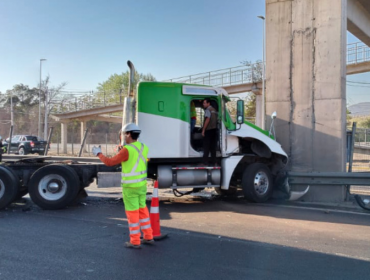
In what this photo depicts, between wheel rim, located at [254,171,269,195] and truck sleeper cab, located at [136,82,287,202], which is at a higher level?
truck sleeper cab, located at [136,82,287,202]

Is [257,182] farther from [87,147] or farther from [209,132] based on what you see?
[87,147]

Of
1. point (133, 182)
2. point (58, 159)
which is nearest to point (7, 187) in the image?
point (58, 159)

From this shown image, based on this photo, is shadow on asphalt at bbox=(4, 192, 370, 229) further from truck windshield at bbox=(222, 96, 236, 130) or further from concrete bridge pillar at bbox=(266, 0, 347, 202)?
truck windshield at bbox=(222, 96, 236, 130)

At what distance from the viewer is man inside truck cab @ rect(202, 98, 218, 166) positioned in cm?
825

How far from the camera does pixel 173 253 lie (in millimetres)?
4820

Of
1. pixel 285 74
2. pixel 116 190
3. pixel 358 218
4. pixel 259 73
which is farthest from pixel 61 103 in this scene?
pixel 358 218

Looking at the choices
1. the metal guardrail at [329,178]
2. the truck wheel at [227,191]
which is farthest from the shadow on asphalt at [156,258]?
the metal guardrail at [329,178]

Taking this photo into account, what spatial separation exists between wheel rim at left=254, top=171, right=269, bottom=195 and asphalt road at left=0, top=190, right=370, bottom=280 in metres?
0.71

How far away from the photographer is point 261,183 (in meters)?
8.71

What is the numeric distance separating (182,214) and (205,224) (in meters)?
0.99

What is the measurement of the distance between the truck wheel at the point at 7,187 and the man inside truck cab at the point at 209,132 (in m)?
4.27

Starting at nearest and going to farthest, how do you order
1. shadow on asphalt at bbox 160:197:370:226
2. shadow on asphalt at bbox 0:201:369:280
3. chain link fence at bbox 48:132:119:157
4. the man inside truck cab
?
shadow on asphalt at bbox 0:201:369:280
shadow on asphalt at bbox 160:197:370:226
the man inside truck cab
chain link fence at bbox 48:132:119:157

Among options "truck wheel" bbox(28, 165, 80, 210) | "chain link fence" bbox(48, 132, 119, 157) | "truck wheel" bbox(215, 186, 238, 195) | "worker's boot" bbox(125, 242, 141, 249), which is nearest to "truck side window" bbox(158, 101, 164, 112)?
"truck wheel" bbox(28, 165, 80, 210)

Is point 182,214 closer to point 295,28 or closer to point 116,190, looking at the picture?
point 116,190
